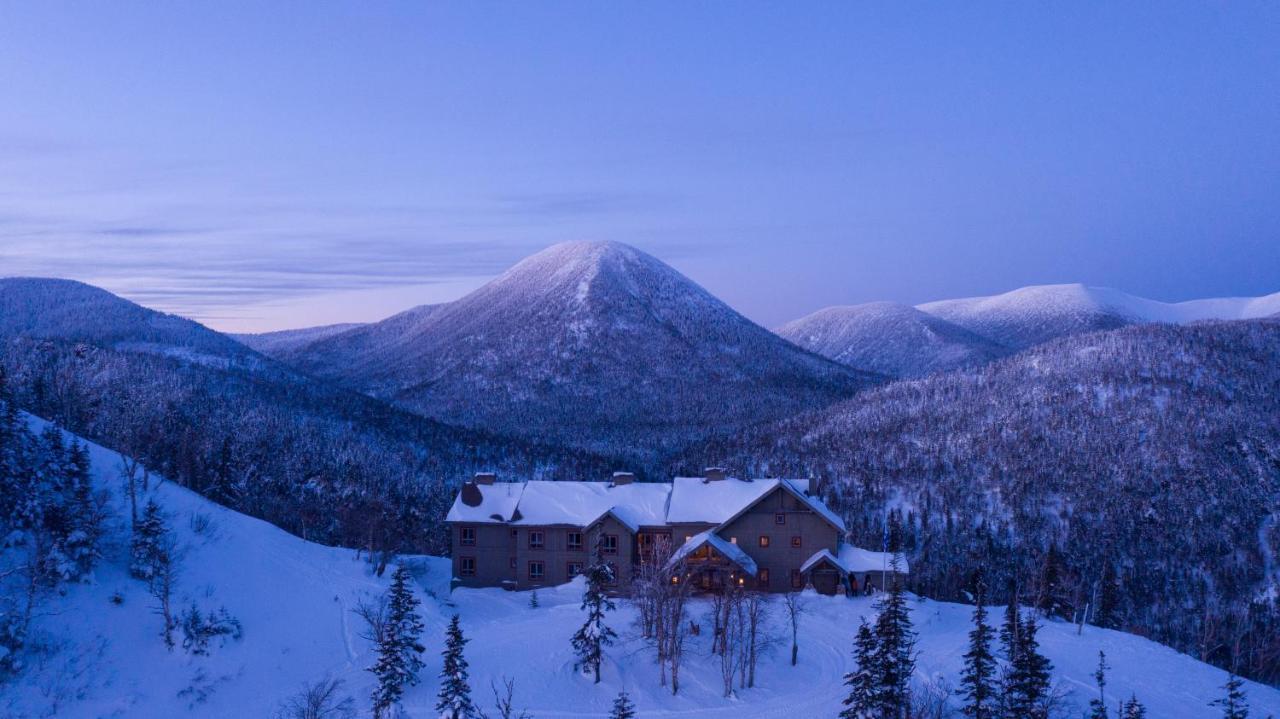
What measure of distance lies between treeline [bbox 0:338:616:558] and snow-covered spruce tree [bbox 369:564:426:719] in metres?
18.7

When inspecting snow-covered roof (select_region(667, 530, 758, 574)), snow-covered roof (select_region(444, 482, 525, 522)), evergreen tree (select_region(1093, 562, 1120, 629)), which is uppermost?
snow-covered roof (select_region(444, 482, 525, 522))

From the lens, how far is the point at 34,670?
3503 cm

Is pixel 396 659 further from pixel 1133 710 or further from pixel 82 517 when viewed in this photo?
pixel 1133 710

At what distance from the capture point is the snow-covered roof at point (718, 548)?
189 feet

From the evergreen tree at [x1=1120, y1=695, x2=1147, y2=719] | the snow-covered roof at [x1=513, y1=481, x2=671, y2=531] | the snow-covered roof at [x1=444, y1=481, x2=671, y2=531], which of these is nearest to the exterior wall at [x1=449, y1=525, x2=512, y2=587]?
the snow-covered roof at [x1=444, y1=481, x2=671, y2=531]

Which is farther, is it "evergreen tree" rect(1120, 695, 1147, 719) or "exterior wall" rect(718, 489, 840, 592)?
"exterior wall" rect(718, 489, 840, 592)

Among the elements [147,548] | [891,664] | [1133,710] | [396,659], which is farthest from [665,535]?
[147,548]

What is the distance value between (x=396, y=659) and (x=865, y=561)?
123 feet

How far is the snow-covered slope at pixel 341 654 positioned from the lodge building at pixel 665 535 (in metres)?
5.58

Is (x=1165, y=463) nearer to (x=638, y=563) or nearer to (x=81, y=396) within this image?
(x=638, y=563)

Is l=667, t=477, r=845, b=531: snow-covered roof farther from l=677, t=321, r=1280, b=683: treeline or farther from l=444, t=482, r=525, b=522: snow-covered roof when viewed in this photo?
l=677, t=321, r=1280, b=683: treeline

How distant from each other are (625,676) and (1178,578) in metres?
102

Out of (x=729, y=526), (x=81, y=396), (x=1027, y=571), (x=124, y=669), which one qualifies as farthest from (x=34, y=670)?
(x=1027, y=571)

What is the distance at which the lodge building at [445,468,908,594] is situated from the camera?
2376 inches
